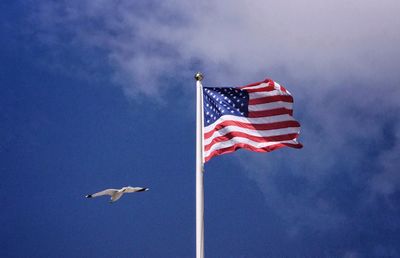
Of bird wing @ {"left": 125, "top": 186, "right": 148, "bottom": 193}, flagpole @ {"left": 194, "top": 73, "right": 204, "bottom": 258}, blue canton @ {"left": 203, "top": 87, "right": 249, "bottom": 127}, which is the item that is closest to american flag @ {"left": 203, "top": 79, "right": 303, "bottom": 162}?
blue canton @ {"left": 203, "top": 87, "right": 249, "bottom": 127}

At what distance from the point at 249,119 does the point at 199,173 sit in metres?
3.38

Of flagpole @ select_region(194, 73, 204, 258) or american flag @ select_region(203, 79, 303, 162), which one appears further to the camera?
american flag @ select_region(203, 79, 303, 162)

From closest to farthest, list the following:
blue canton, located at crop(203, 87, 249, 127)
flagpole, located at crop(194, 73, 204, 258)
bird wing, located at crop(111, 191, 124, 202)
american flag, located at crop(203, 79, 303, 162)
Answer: flagpole, located at crop(194, 73, 204, 258), american flag, located at crop(203, 79, 303, 162), blue canton, located at crop(203, 87, 249, 127), bird wing, located at crop(111, 191, 124, 202)

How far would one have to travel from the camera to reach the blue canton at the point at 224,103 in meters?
20.7

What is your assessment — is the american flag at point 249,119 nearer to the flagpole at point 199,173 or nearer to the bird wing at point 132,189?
the flagpole at point 199,173

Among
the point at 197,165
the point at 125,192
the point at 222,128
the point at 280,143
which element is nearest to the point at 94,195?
the point at 125,192

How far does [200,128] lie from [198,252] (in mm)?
4423

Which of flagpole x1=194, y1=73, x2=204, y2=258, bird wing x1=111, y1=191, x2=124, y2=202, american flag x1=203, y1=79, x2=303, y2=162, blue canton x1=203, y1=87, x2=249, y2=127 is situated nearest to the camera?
flagpole x1=194, y1=73, x2=204, y2=258

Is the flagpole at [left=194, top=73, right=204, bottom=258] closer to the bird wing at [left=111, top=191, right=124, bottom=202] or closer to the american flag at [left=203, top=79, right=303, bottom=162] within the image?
the american flag at [left=203, top=79, right=303, bottom=162]

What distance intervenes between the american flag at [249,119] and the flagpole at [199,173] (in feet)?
2.19

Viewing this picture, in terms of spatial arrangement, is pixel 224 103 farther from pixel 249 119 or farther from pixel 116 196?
pixel 116 196

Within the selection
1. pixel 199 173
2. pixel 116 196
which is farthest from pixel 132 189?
pixel 199 173

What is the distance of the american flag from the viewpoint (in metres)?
20.2

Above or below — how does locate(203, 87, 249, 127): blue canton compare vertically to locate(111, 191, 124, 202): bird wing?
above
